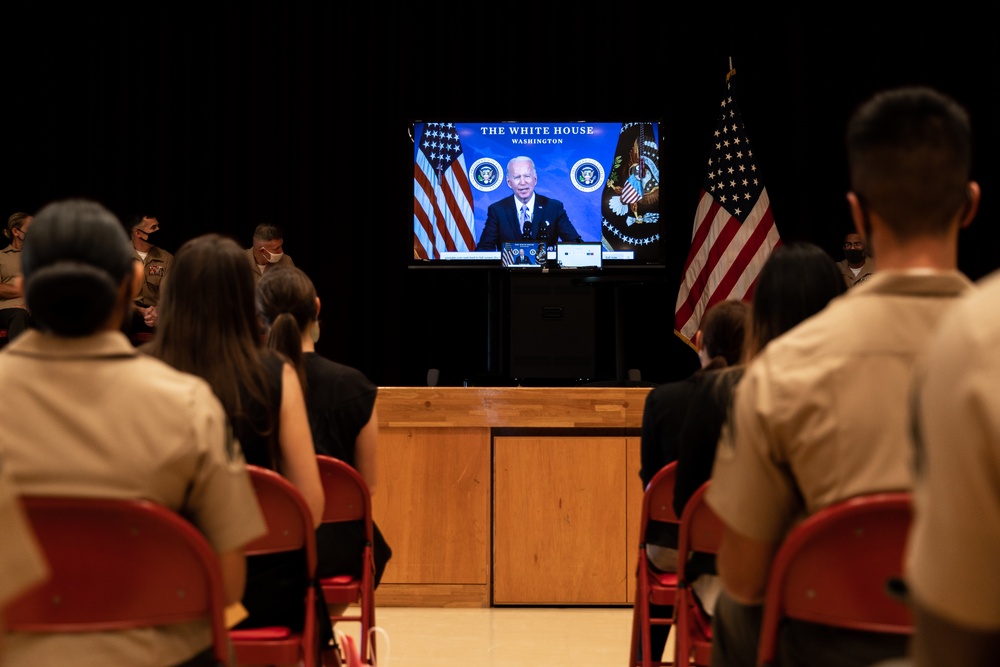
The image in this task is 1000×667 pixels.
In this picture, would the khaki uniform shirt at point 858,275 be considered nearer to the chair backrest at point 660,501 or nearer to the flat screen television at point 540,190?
the flat screen television at point 540,190

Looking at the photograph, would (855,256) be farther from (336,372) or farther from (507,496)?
(336,372)

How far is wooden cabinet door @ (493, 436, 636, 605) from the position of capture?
447 cm

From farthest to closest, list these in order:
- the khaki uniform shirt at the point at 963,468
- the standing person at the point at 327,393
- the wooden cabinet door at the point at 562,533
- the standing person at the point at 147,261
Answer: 1. the standing person at the point at 147,261
2. the wooden cabinet door at the point at 562,533
3. the standing person at the point at 327,393
4. the khaki uniform shirt at the point at 963,468

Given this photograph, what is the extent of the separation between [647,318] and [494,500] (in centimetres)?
400

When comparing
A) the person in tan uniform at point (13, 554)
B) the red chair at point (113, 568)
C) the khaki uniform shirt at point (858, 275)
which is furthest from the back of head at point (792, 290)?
the khaki uniform shirt at point (858, 275)

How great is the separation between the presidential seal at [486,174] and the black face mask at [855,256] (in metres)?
2.60

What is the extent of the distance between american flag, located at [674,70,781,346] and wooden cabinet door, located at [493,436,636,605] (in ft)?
8.77

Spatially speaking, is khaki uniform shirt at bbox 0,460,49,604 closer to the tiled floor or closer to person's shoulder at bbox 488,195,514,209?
the tiled floor

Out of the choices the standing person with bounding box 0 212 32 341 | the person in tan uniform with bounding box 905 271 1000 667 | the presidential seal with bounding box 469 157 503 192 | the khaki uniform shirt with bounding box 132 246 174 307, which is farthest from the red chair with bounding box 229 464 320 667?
the khaki uniform shirt with bounding box 132 246 174 307

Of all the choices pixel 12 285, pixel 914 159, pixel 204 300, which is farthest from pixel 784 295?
pixel 12 285

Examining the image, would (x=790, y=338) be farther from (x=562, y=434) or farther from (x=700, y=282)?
(x=700, y=282)

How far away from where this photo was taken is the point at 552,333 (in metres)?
6.80

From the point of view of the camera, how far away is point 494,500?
4496mm

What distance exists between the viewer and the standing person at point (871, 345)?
4.26 ft
